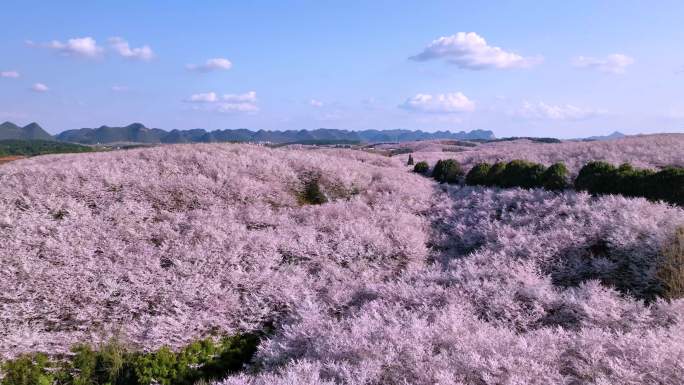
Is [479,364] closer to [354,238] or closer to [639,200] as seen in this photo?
[354,238]

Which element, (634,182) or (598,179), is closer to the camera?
(634,182)

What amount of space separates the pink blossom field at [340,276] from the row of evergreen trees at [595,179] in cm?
164

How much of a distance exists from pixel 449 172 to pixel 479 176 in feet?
10.4

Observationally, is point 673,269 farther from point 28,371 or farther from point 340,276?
point 28,371

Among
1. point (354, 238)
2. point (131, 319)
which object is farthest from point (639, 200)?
point (131, 319)

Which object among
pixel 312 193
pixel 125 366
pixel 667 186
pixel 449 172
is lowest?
pixel 125 366

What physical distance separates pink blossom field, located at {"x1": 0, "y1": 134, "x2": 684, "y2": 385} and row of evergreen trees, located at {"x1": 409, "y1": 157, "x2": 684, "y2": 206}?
1.64 meters

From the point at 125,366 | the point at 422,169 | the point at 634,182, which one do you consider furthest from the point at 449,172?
the point at 125,366

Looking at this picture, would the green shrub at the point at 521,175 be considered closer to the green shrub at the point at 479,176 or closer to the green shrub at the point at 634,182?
the green shrub at the point at 479,176

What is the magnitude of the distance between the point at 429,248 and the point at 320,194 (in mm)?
4713

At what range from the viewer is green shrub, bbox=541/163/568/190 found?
14.9 metres

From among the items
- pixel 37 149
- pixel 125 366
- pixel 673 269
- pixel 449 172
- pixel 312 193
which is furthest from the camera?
pixel 37 149

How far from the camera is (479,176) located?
18.4 m

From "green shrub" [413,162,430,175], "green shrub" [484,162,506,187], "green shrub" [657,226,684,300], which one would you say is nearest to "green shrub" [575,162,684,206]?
"green shrub" [484,162,506,187]
